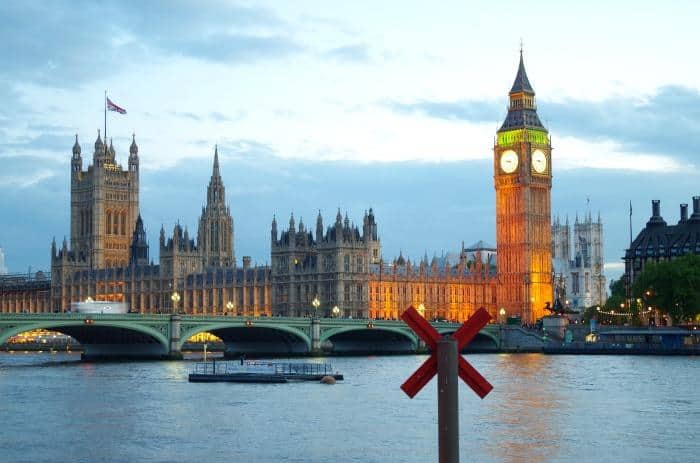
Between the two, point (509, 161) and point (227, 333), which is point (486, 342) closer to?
point (509, 161)

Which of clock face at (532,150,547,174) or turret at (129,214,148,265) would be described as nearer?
clock face at (532,150,547,174)

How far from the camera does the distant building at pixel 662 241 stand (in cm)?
14338

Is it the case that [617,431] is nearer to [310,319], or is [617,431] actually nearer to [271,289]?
[310,319]

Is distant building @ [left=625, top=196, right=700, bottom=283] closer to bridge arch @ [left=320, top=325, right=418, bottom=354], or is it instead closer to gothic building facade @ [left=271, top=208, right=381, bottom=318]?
gothic building facade @ [left=271, top=208, right=381, bottom=318]

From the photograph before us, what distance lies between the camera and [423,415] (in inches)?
1925

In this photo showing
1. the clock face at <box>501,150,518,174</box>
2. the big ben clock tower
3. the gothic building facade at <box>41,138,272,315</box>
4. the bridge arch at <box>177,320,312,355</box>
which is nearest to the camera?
the bridge arch at <box>177,320,312,355</box>

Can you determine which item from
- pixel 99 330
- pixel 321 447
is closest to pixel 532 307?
pixel 99 330

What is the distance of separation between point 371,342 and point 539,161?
36.2 meters

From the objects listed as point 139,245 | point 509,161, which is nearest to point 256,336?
point 509,161

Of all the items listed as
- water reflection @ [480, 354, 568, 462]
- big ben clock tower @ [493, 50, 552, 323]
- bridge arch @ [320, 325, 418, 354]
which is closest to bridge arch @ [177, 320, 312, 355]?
bridge arch @ [320, 325, 418, 354]

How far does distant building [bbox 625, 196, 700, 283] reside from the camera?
470ft

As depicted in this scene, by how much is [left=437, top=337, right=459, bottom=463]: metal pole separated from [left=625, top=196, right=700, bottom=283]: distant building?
5086 inches

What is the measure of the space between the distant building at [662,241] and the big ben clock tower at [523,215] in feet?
41.4

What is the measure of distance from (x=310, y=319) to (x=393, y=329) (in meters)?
8.16
